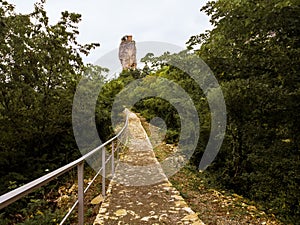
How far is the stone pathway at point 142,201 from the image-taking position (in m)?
3.43

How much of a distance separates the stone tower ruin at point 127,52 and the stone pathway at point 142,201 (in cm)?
5213

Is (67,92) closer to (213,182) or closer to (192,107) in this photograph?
(192,107)

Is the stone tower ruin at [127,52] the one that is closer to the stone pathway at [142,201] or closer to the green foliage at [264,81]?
the green foliage at [264,81]

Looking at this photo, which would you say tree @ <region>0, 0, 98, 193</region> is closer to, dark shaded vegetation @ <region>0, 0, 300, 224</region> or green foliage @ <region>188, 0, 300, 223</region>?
dark shaded vegetation @ <region>0, 0, 300, 224</region>

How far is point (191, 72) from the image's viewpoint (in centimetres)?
840

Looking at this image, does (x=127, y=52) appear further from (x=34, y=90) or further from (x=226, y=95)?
(x=226, y=95)

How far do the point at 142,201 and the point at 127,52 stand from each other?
56309 mm

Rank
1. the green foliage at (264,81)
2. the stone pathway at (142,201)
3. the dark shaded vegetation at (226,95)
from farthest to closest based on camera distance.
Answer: the dark shaded vegetation at (226,95) → the green foliage at (264,81) → the stone pathway at (142,201)

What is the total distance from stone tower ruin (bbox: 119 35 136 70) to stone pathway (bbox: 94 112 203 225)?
52.1 metres

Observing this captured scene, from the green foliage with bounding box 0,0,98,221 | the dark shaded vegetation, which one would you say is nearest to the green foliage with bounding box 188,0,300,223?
the dark shaded vegetation

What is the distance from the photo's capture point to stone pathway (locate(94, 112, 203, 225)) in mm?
3428

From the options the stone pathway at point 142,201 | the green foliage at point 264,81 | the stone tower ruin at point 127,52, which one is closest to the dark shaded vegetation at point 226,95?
the green foliage at point 264,81

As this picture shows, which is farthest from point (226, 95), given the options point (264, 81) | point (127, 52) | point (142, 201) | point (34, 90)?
point (127, 52)

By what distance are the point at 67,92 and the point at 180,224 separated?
626 centimetres
